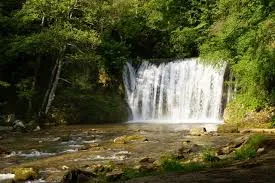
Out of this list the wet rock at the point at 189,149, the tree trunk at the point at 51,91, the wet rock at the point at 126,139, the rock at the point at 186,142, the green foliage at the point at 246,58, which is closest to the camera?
the wet rock at the point at 189,149

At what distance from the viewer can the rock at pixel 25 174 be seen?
44.6 ft

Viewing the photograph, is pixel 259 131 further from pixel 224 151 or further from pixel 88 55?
pixel 88 55

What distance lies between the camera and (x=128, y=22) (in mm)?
39219

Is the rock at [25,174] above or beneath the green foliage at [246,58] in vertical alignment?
beneath

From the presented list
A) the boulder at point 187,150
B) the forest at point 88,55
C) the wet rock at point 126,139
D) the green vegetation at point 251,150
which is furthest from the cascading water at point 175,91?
the green vegetation at point 251,150

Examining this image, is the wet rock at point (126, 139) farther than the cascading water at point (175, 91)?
No

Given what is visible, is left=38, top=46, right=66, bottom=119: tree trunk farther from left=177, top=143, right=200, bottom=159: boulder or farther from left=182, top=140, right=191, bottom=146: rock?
left=177, top=143, right=200, bottom=159: boulder

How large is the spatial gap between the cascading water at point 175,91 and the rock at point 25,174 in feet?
62.0

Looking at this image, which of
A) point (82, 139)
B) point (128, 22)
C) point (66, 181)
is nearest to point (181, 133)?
point (82, 139)

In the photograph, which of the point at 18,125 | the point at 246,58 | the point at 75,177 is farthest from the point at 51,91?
the point at 75,177

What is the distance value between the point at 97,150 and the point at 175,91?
53.5ft

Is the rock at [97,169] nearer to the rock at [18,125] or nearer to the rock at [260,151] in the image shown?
the rock at [260,151]

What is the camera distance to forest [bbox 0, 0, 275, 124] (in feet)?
89.7

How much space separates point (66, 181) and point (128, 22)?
28585mm
